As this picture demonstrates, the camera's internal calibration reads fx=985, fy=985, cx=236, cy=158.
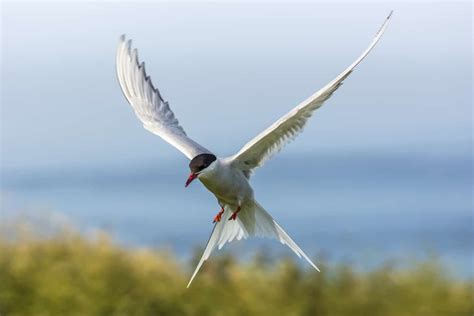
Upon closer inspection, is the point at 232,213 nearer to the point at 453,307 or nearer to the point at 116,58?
the point at 116,58

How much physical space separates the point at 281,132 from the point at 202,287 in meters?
3.21

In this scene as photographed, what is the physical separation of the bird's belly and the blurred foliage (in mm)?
2728

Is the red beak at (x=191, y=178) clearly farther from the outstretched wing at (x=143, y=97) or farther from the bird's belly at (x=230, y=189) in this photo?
the outstretched wing at (x=143, y=97)

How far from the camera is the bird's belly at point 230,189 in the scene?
5.09m

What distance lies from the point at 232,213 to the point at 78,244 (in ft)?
11.8

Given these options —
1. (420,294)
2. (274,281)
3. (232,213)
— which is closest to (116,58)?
(232,213)

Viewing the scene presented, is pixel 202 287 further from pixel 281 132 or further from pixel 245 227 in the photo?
pixel 281 132

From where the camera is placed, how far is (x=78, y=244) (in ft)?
28.6

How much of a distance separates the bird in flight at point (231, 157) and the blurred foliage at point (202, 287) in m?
2.38

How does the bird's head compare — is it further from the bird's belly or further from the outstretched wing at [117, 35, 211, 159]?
the outstretched wing at [117, 35, 211, 159]

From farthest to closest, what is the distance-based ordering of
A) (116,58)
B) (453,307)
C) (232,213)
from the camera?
(453,307) → (116,58) → (232,213)

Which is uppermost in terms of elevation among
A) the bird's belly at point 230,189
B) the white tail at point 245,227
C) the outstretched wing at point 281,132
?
the outstretched wing at point 281,132

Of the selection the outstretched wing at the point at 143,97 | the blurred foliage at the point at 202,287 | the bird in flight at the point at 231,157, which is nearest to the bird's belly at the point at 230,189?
the bird in flight at the point at 231,157

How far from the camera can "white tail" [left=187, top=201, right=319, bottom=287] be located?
17.8 ft
